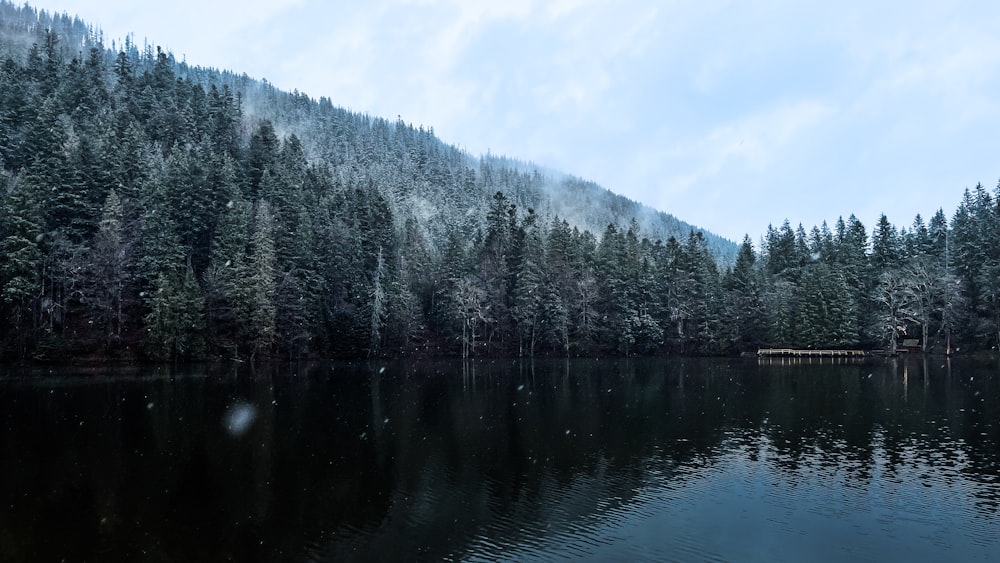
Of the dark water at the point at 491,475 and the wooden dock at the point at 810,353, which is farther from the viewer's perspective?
the wooden dock at the point at 810,353

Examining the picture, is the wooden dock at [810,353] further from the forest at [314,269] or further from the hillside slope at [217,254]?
the hillside slope at [217,254]

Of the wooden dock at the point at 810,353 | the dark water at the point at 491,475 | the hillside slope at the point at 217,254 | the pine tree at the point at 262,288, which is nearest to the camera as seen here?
the dark water at the point at 491,475

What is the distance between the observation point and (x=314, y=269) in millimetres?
87750

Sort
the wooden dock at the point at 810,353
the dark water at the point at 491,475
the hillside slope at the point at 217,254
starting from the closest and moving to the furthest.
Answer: the dark water at the point at 491,475 < the hillside slope at the point at 217,254 < the wooden dock at the point at 810,353

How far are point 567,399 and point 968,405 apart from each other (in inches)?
1122

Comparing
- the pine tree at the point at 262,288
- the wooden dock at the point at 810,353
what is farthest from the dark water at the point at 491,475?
the wooden dock at the point at 810,353

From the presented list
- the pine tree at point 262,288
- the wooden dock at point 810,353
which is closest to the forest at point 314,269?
the pine tree at point 262,288

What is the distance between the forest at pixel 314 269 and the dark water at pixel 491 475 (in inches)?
902

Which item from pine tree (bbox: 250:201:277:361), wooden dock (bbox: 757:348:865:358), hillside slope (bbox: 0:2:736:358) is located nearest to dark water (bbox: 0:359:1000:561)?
hillside slope (bbox: 0:2:736:358)

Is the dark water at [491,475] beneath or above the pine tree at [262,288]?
beneath

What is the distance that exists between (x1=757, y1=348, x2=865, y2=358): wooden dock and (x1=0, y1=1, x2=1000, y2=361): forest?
2068 millimetres

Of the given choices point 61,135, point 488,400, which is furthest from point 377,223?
point 488,400

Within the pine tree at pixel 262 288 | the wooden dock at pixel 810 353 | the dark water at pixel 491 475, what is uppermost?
the pine tree at pixel 262 288

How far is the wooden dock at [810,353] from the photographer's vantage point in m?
94.0
